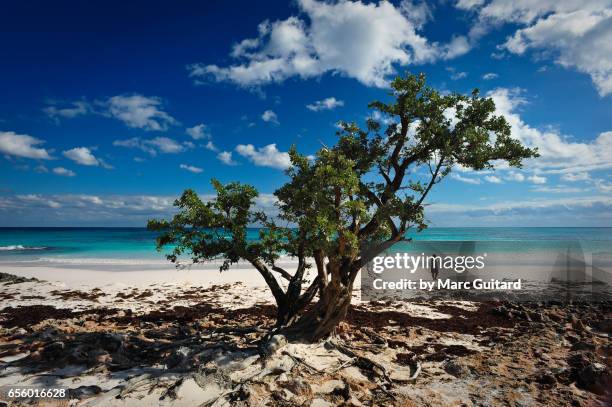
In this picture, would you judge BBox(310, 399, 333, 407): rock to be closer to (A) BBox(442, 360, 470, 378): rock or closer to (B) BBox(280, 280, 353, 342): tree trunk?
(B) BBox(280, 280, 353, 342): tree trunk

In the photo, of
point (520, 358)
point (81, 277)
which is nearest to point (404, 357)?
point (520, 358)

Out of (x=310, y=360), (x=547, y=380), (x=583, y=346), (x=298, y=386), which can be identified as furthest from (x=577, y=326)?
(x=298, y=386)

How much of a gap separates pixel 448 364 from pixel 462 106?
611 centimetres

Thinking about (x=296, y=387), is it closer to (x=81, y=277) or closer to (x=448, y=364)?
(x=448, y=364)

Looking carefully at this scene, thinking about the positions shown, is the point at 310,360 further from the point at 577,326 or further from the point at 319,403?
the point at 577,326

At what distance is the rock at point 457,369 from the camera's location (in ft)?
25.7

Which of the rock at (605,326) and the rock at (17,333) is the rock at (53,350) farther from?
the rock at (605,326)

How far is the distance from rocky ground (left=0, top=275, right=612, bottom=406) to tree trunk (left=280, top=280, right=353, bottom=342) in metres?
0.31

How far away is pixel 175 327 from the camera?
10.9 metres

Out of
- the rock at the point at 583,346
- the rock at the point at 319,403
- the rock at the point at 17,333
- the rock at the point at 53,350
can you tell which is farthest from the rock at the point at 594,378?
the rock at the point at 17,333

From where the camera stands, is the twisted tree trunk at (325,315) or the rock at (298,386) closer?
the rock at (298,386)

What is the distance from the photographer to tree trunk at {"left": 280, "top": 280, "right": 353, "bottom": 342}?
8.84 m

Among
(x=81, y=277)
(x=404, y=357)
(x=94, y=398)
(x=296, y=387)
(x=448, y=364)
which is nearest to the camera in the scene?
(x=94, y=398)

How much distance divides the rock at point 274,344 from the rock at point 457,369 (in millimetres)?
3708
